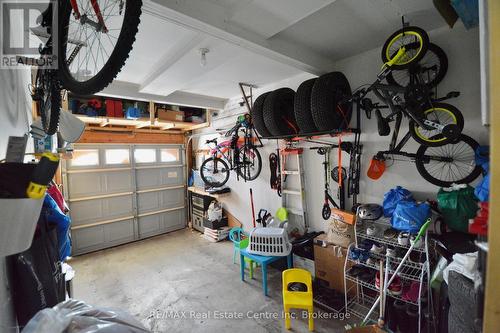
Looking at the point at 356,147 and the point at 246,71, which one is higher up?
the point at 246,71

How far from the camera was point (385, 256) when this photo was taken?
2.03 m

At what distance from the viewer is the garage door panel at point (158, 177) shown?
4917 millimetres

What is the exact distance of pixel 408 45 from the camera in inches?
73.4

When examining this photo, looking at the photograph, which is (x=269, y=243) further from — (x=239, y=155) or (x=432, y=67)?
(x=432, y=67)

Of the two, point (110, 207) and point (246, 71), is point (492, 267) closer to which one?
point (246, 71)

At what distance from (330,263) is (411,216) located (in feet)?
3.52

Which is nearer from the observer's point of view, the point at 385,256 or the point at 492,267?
the point at 492,267

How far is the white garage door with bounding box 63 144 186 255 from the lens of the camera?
4164mm

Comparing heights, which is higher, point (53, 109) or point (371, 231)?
point (53, 109)

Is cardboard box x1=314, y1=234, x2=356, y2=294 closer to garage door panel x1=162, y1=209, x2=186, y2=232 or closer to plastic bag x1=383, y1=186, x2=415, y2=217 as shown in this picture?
plastic bag x1=383, y1=186, x2=415, y2=217

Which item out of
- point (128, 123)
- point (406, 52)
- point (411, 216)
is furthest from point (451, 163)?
point (128, 123)

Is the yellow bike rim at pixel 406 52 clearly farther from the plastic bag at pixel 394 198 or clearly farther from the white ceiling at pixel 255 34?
the plastic bag at pixel 394 198

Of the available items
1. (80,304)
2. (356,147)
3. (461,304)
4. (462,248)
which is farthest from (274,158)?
(80,304)

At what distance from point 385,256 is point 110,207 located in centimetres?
493
